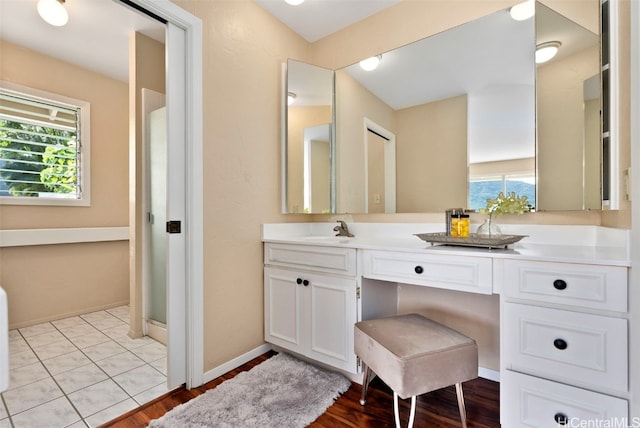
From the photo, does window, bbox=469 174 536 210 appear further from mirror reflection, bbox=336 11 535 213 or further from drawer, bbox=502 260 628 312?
drawer, bbox=502 260 628 312

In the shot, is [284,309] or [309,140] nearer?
[284,309]

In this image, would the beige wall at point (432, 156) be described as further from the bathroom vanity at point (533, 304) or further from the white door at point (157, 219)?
the white door at point (157, 219)

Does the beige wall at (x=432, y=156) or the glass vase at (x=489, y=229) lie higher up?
the beige wall at (x=432, y=156)

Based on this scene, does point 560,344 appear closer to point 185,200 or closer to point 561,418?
point 561,418

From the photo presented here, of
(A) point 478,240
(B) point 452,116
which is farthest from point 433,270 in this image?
(B) point 452,116

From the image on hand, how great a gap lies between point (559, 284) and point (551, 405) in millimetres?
458

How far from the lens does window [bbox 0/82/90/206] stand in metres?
2.63

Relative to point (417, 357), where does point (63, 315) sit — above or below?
below

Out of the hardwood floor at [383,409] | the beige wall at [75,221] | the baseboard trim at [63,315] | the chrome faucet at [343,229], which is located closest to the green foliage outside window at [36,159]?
the beige wall at [75,221]

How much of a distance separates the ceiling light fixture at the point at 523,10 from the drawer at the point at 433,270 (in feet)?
4.55

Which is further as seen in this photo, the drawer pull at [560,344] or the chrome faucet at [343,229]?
the chrome faucet at [343,229]

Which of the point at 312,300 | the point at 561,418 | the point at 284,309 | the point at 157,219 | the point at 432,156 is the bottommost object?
the point at 561,418

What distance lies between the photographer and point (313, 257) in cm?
178

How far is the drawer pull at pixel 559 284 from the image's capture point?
1066mm
